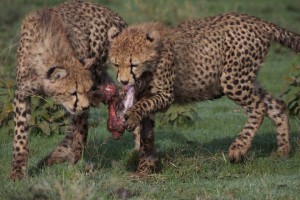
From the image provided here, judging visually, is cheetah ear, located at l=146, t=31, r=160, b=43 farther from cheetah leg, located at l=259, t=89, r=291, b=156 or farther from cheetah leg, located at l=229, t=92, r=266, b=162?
cheetah leg, located at l=259, t=89, r=291, b=156

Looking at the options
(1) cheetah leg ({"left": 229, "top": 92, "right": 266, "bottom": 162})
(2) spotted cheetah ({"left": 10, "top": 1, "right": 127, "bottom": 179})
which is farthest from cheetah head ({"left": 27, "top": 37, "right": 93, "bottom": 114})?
(1) cheetah leg ({"left": 229, "top": 92, "right": 266, "bottom": 162})

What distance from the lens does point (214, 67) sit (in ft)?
25.7

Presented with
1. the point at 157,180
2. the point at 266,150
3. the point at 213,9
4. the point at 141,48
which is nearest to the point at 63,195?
the point at 157,180

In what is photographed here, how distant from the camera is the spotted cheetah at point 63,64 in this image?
6.57 meters

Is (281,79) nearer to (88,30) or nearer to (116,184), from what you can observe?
(88,30)

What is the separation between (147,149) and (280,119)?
147 centimetres

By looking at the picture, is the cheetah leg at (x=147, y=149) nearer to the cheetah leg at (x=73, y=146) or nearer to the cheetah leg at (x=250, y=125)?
the cheetah leg at (x=73, y=146)

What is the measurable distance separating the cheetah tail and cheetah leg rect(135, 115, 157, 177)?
1.51 m

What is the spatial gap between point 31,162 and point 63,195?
223 cm

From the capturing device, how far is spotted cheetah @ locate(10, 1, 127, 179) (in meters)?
6.57

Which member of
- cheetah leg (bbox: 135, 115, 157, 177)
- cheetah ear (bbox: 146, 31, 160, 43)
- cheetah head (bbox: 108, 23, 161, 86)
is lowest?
cheetah leg (bbox: 135, 115, 157, 177)

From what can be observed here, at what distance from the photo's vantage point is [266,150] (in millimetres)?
8227

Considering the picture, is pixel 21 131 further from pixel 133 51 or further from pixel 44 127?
pixel 44 127

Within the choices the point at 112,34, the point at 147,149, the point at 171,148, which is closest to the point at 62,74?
the point at 112,34
